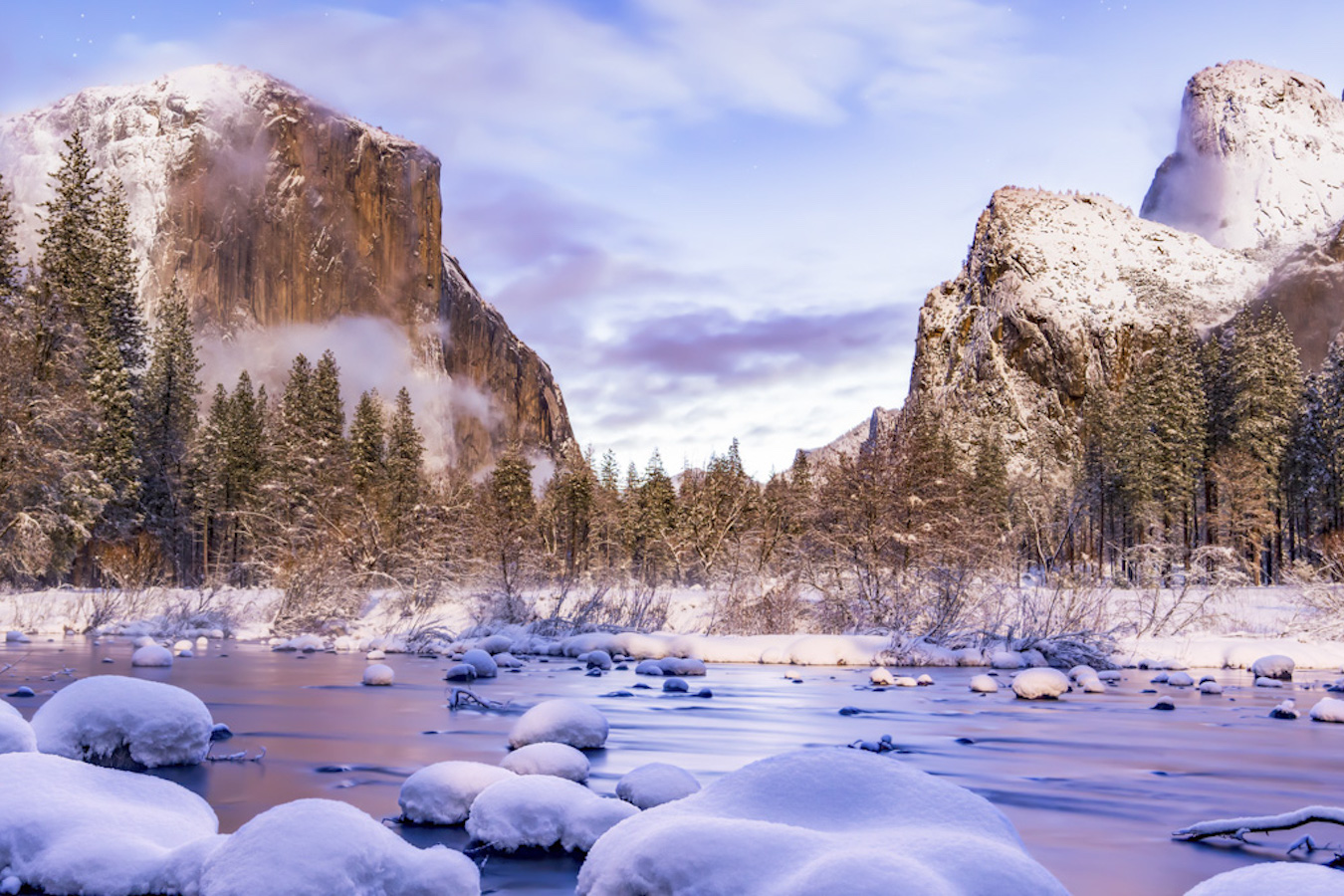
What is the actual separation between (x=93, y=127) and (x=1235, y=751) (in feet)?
439

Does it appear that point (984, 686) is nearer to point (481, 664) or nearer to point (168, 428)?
point (481, 664)

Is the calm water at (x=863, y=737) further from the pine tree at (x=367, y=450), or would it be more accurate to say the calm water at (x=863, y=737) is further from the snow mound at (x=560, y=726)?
the pine tree at (x=367, y=450)

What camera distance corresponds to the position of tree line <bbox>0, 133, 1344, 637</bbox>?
19359 mm

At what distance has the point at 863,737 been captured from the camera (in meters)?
8.48

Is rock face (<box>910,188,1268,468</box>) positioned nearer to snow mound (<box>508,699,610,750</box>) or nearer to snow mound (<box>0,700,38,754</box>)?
snow mound (<box>508,699,610,750</box>)

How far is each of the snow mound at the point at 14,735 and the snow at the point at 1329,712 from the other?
419 inches

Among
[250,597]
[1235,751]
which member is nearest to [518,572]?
[250,597]

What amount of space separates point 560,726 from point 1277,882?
5171 millimetres

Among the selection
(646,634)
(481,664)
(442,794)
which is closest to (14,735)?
(442,794)

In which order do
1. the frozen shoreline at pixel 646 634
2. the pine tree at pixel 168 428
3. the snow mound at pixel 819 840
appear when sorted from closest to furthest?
the snow mound at pixel 819 840 → the frozen shoreline at pixel 646 634 → the pine tree at pixel 168 428

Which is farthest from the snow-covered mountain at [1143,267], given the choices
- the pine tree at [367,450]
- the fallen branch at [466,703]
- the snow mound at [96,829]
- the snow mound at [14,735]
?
the snow mound at [96,829]

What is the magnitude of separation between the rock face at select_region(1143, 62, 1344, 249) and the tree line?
9908cm

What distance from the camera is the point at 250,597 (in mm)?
24469

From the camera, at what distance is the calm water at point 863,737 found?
5.04 m
